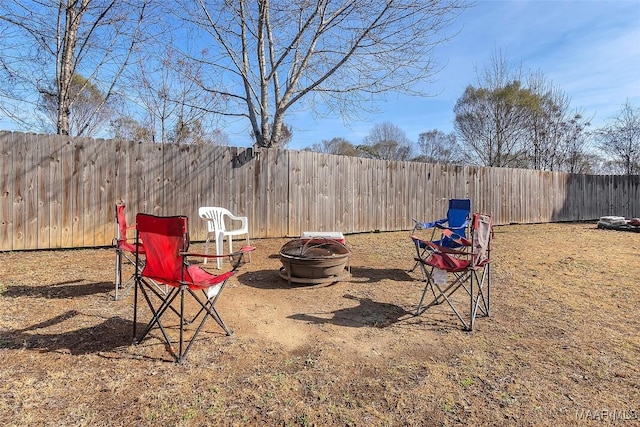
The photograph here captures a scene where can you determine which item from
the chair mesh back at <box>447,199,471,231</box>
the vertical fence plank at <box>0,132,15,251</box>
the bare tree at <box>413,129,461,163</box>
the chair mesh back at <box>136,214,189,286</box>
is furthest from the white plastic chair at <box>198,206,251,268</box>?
the bare tree at <box>413,129,461,163</box>

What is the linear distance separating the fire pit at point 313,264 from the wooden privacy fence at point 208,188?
2695 millimetres

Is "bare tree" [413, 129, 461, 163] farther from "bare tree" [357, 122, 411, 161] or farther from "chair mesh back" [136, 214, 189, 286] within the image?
"chair mesh back" [136, 214, 189, 286]

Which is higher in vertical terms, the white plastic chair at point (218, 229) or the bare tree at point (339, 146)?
the bare tree at point (339, 146)

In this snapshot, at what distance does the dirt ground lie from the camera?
5.54 feet

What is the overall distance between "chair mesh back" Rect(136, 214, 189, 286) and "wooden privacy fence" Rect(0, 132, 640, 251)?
3745 mm

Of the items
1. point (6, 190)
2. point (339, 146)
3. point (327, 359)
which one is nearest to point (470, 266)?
point (327, 359)

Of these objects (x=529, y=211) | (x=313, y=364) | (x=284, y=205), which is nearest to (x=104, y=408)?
(x=313, y=364)

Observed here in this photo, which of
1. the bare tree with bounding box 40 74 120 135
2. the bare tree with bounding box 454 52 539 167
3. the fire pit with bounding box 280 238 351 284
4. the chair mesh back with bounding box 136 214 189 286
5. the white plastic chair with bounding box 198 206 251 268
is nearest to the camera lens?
the chair mesh back with bounding box 136 214 189 286

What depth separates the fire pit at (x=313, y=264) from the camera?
3.73 m

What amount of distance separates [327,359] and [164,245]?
1232 millimetres

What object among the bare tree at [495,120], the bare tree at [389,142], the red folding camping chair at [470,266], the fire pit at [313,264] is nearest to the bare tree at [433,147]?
the bare tree at [389,142]

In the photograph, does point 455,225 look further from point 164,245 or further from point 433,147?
point 433,147

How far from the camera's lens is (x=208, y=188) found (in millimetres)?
6176

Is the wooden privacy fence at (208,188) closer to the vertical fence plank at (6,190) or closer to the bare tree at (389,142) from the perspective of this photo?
the vertical fence plank at (6,190)
